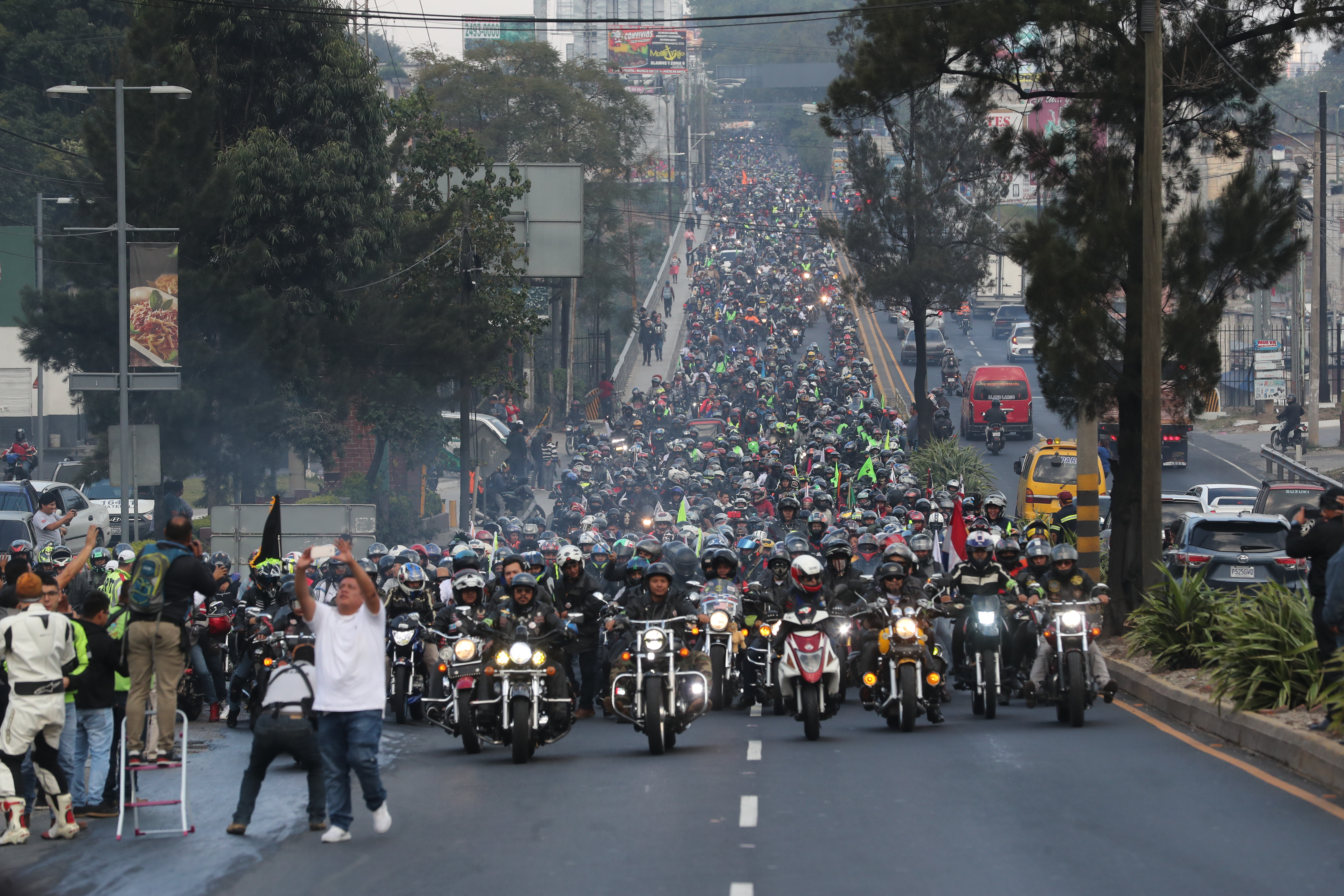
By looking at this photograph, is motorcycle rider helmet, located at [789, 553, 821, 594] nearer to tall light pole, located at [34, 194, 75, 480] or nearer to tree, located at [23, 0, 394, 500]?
tree, located at [23, 0, 394, 500]

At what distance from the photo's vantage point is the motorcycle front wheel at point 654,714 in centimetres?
1455

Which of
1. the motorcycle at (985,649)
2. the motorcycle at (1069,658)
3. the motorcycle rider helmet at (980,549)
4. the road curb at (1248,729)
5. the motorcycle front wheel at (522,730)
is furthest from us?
the motorcycle rider helmet at (980,549)

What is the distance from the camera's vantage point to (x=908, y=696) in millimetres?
15492

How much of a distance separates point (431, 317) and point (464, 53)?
33.2m

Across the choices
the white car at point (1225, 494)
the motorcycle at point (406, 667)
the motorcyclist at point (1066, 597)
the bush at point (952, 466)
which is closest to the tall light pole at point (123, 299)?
the motorcycle at point (406, 667)

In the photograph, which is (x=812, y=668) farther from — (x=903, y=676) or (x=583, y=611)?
(x=583, y=611)

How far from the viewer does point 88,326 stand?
38625 millimetres

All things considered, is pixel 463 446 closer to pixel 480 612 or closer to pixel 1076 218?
pixel 1076 218

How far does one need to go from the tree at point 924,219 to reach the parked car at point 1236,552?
27.7 m

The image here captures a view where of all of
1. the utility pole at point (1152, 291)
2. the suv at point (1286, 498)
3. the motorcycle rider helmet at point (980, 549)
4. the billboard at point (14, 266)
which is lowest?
the suv at point (1286, 498)

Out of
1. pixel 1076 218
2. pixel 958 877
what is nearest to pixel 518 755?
pixel 958 877

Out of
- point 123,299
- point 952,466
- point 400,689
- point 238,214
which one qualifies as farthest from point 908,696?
point 952,466

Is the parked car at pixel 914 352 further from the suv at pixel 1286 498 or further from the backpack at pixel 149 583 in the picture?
the backpack at pixel 149 583

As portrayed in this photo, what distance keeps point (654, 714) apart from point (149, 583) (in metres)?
4.20
